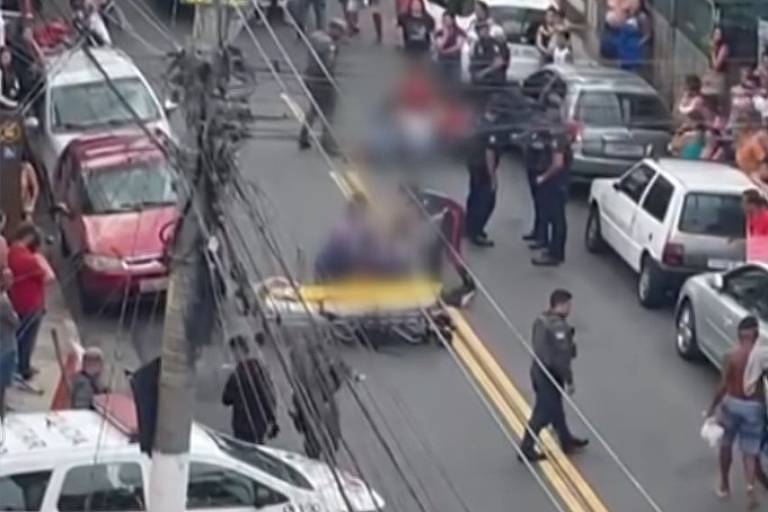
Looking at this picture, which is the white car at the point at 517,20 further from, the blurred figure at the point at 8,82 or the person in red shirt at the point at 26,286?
the person in red shirt at the point at 26,286

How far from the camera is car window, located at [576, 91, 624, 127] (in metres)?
30.2

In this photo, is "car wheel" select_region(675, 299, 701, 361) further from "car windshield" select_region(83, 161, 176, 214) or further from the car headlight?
the car headlight

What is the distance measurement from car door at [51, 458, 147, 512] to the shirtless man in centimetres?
493

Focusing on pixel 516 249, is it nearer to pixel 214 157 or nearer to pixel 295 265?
pixel 295 265

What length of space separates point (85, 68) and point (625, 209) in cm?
609

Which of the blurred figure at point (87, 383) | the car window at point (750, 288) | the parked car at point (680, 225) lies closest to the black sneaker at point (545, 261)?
the parked car at point (680, 225)

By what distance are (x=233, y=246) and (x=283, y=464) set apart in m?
5.31

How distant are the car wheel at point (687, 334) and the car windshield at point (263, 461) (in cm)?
594

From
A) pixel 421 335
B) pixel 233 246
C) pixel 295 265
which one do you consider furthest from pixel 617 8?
pixel 233 246

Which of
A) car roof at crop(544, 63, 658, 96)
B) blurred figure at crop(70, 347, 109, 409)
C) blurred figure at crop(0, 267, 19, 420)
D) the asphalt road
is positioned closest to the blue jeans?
blurred figure at crop(0, 267, 19, 420)

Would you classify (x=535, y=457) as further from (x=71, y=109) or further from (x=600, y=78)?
(x=600, y=78)

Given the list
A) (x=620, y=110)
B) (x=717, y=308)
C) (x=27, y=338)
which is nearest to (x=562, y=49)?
(x=620, y=110)

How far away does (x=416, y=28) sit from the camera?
96.5 feet

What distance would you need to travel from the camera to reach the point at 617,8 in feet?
115
